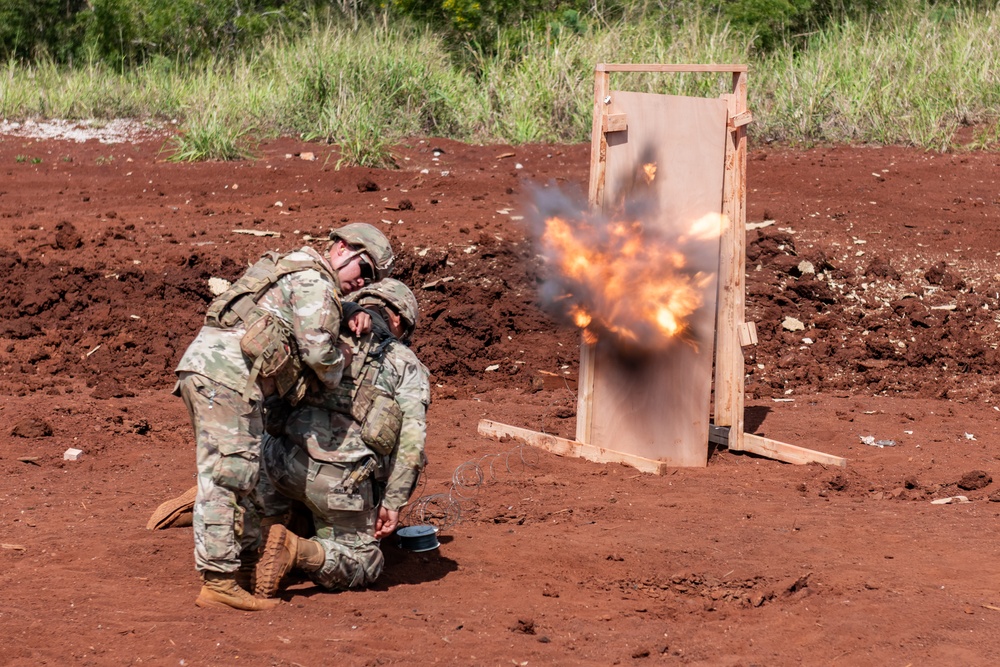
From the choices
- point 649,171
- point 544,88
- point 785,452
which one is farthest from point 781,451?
point 544,88

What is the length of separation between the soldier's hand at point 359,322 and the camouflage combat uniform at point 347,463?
85 millimetres

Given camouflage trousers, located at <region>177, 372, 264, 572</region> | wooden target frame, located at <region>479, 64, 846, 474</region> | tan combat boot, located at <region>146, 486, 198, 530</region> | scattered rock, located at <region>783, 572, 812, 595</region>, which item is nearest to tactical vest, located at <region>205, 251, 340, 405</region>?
camouflage trousers, located at <region>177, 372, 264, 572</region>

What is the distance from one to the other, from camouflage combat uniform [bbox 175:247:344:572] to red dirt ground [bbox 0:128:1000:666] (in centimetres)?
37

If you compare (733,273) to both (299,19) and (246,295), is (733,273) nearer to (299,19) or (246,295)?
(246,295)

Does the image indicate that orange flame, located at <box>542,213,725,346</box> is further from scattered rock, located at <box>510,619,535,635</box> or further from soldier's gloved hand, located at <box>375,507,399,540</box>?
scattered rock, located at <box>510,619,535,635</box>

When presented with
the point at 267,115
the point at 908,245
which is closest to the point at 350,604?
the point at 908,245

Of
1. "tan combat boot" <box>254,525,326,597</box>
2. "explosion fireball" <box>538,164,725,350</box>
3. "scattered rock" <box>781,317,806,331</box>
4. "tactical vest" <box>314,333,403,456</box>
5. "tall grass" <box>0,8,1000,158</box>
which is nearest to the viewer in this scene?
"tan combat boot" <box>254,525,326,597</box>

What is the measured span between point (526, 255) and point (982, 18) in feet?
32.1

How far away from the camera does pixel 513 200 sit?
12.2 metres

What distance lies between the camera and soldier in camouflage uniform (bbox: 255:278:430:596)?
5234mm

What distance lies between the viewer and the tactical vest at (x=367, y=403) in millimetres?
5195

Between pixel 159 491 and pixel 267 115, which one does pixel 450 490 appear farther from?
pixel 267 115

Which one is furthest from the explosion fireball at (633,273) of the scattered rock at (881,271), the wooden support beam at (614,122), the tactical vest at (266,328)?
the scattered rock at (881,271)

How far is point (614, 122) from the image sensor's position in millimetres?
6871
